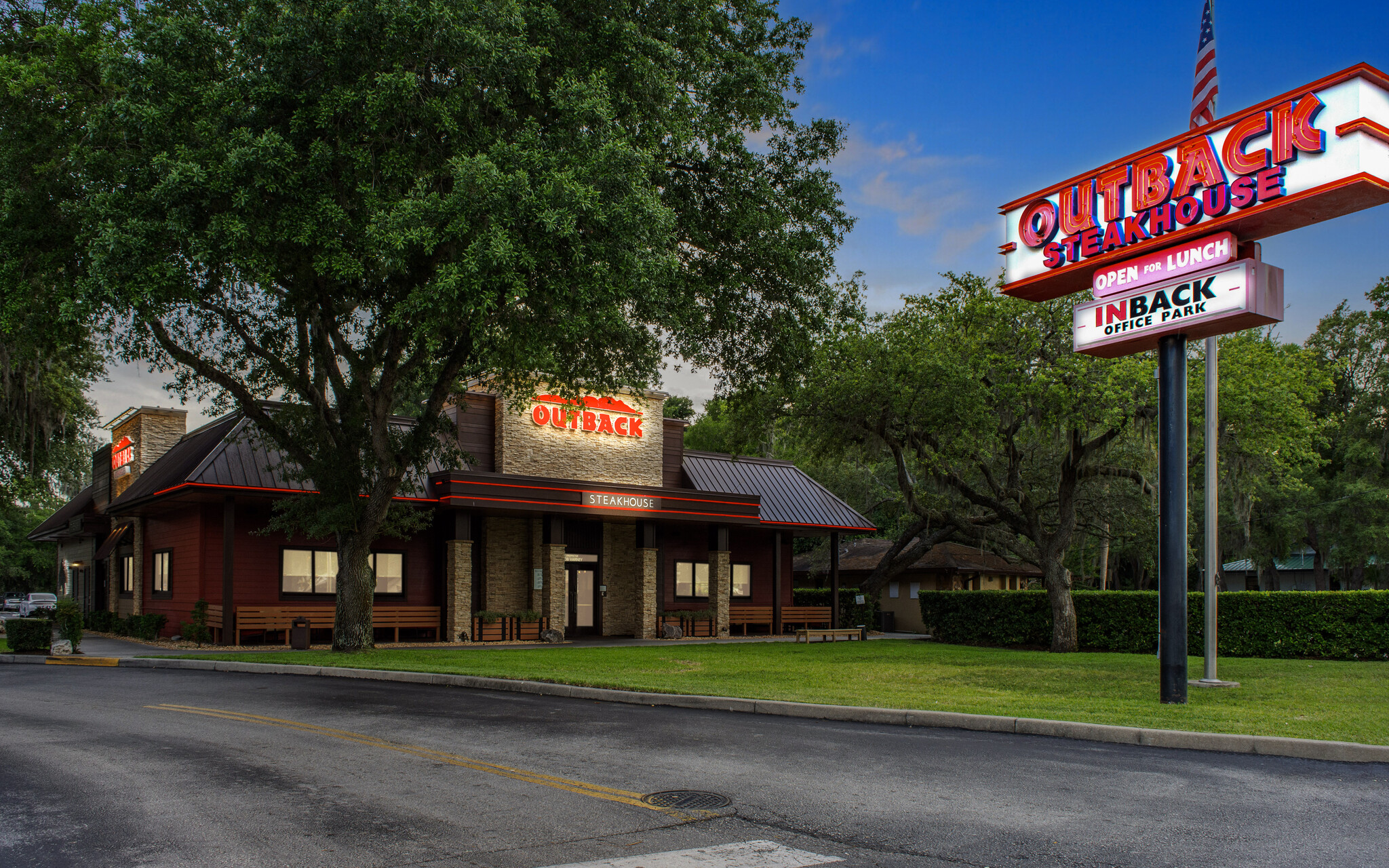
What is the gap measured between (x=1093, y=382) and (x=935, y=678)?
797 centimetres

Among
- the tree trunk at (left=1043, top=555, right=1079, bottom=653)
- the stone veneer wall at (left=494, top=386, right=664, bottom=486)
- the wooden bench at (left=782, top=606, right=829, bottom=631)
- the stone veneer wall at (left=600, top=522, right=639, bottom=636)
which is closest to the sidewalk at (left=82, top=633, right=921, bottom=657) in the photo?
the stone veneer wall at (left=600, top=522, right=639, bottom=636)

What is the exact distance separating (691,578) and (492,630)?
26.1 feet

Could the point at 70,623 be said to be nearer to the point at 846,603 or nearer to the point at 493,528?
the point at 493,528

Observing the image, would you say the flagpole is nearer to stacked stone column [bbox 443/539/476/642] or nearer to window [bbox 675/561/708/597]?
stacked stone column [bbox 443/539/476/642]

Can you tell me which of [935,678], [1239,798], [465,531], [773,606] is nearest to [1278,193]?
[1239,798]

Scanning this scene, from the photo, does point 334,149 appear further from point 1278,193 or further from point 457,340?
point 1278,193

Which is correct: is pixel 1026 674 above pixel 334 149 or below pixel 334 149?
below

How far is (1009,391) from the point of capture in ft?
71.5

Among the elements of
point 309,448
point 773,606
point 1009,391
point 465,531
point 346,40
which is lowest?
point 773,606

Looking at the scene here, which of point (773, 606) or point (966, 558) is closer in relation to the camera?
point (773, 606)

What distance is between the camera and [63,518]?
3681cm

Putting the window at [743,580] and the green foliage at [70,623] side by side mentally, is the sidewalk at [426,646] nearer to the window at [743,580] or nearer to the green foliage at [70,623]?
the green foliage at [70,623]

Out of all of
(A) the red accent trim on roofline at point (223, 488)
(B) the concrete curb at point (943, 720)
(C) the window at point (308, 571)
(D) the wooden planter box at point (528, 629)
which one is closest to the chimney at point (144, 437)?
(A) the red accent trim on roofline at point (223, 488)

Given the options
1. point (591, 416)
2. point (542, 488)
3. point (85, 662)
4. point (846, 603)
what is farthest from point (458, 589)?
point (846, 603)
